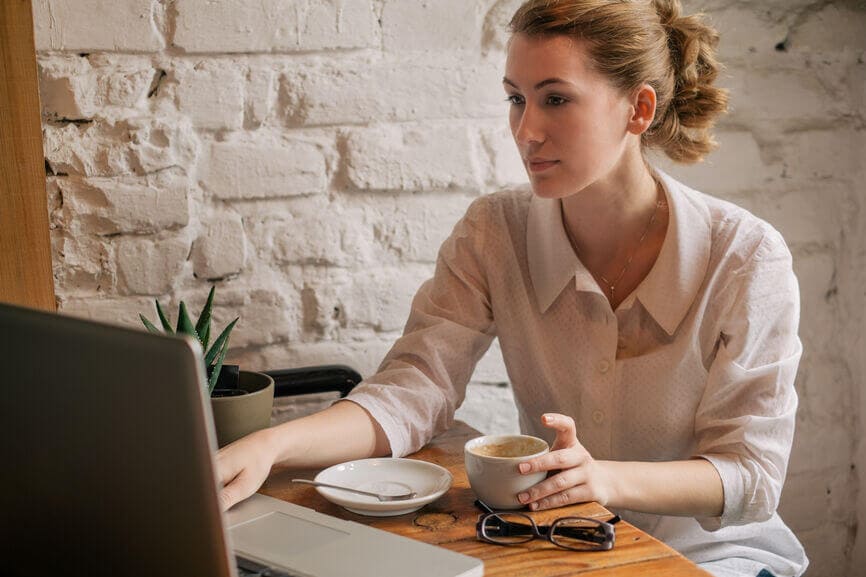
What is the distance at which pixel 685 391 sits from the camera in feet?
4.67

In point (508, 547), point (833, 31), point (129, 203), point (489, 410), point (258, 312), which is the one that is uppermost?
point (833, 31)

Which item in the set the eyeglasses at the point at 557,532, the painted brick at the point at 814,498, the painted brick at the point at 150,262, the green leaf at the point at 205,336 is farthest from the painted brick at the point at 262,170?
the painted brick at the point at 814,498

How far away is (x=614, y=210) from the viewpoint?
155cm

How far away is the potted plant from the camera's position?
1257 mm

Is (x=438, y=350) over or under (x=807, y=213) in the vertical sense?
under

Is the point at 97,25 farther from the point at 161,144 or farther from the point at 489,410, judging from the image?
the point at 489,410

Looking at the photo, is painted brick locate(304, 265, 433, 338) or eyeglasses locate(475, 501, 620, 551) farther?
painted brick locate(304, 265, 433, 338)

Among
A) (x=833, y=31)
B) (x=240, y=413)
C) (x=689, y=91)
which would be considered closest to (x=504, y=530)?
(x=240, y=413)

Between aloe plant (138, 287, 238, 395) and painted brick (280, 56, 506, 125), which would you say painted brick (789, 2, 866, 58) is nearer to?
painted brick (280, 56, 506, 125)

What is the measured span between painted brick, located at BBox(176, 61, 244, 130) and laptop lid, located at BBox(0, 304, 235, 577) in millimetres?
909

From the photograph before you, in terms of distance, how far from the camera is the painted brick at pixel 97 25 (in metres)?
1.51

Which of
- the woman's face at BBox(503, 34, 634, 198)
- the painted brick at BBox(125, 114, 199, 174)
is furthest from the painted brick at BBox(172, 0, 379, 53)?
the woman's face at BBox(503, 34, 634, 198)

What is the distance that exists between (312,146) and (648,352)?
0.67 meters

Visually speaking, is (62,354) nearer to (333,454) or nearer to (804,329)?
(333,454)
